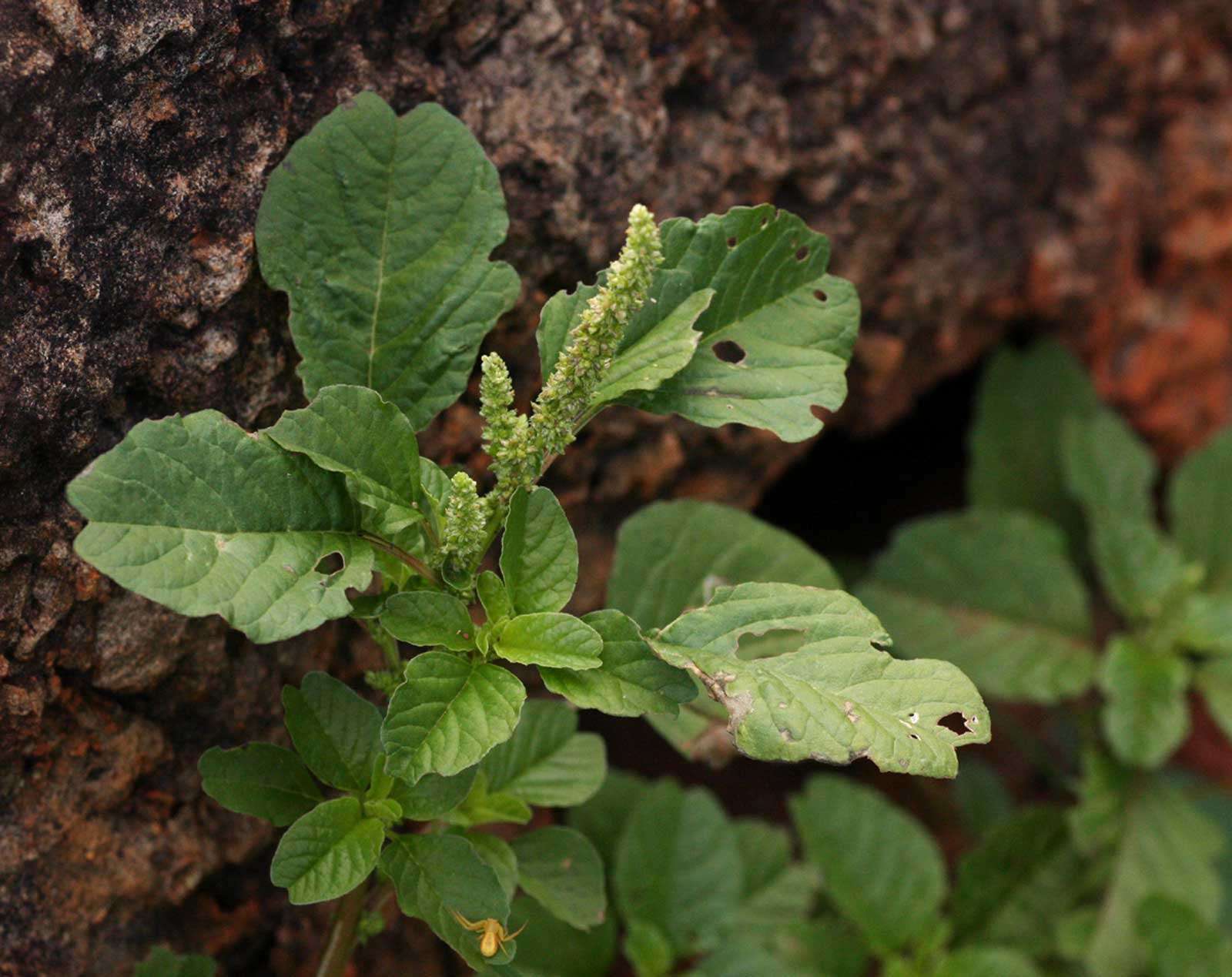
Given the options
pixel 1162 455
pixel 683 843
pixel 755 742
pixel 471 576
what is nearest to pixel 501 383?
pixel 471 576

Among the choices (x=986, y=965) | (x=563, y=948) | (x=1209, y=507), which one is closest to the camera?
(x=563, y=948)

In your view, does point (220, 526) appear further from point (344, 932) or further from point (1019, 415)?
point (1019, 415)

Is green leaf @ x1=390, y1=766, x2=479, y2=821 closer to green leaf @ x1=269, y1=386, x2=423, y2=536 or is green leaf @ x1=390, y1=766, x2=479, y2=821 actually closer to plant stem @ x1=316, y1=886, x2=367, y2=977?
plant stem @ x1=316, y1=886, x2=367, y2=977

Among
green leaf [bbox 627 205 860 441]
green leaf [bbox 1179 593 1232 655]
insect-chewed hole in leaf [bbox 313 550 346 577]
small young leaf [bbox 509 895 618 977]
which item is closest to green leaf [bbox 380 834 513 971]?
insect-chewed hole in leaf [bbox 313 550 346 577]

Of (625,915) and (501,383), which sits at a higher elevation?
(501,383)

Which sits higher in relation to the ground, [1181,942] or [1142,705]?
[1142,705]

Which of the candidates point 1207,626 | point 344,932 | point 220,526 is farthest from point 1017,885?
point 220,526

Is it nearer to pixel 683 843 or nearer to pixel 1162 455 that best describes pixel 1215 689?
pixel 1162 455
